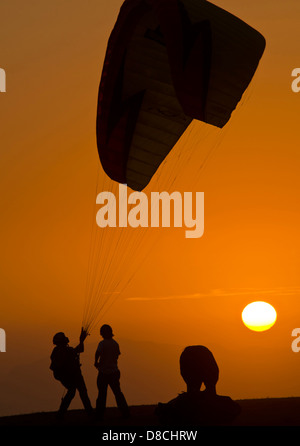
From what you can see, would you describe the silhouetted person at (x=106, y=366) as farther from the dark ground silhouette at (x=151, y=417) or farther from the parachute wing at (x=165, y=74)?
the parachute wing at (x=165, y=74)

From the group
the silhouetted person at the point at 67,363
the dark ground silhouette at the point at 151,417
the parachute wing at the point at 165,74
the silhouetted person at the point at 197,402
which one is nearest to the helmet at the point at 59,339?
the silhouetted person at the point at 67,363

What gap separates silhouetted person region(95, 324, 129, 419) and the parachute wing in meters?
4.73

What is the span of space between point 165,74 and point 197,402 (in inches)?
434

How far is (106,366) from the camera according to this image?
1510cm

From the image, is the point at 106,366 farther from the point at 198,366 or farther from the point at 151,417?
the point at 198,366

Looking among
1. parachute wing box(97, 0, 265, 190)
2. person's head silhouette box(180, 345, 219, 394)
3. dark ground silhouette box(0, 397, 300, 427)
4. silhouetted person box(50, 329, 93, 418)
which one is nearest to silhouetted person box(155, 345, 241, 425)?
person's head silhouette box(180, 345, 219, 394)

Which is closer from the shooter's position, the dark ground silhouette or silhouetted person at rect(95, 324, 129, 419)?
the dark ground silhouette

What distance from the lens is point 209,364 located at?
6.95 metres

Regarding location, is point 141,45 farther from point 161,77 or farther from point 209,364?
point 209,364

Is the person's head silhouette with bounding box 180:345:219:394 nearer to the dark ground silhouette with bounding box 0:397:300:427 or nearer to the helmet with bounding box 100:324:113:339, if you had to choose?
the dark ground silhouette with bounding box 0:397:300:427

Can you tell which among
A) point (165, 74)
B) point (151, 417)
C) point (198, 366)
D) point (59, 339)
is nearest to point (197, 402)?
point (198, 366)

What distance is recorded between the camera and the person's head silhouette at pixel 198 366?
6.95m

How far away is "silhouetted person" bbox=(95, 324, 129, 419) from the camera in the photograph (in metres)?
15.1
